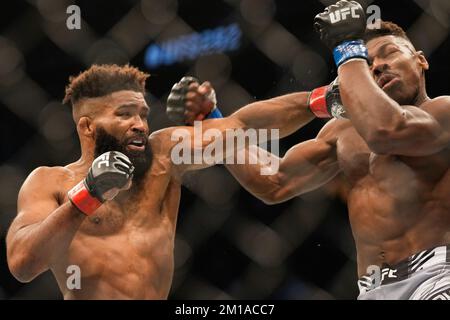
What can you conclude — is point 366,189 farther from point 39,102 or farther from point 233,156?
point 39,102

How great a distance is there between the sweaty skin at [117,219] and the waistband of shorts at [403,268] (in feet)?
1.45

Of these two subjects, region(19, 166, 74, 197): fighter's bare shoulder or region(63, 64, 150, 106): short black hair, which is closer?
region(19, 166, 74, 197): fighter's bare shoulder

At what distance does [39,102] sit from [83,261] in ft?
3.93

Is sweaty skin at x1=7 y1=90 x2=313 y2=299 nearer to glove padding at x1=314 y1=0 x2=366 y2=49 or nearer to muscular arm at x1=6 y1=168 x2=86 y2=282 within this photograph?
muscular arm at x1=6 y1=168 x2=86 y2=282

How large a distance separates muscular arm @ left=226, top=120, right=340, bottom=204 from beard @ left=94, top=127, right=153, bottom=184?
1.11ft

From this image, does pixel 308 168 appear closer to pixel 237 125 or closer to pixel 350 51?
pixel 237 125

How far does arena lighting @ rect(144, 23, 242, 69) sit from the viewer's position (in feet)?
9.70

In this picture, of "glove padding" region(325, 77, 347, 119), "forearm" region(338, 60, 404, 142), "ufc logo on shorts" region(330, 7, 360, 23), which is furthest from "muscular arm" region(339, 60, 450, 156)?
"glove padding" region(325, 77, 347, 119)

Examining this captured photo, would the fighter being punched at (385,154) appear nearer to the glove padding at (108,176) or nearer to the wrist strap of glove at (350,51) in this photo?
the wrist strap of glove at (350,51)

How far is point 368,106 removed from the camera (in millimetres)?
1625

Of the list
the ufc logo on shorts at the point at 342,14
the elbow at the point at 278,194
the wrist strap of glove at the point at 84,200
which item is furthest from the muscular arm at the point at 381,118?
the wrist strap of glove at the point at 84,200
